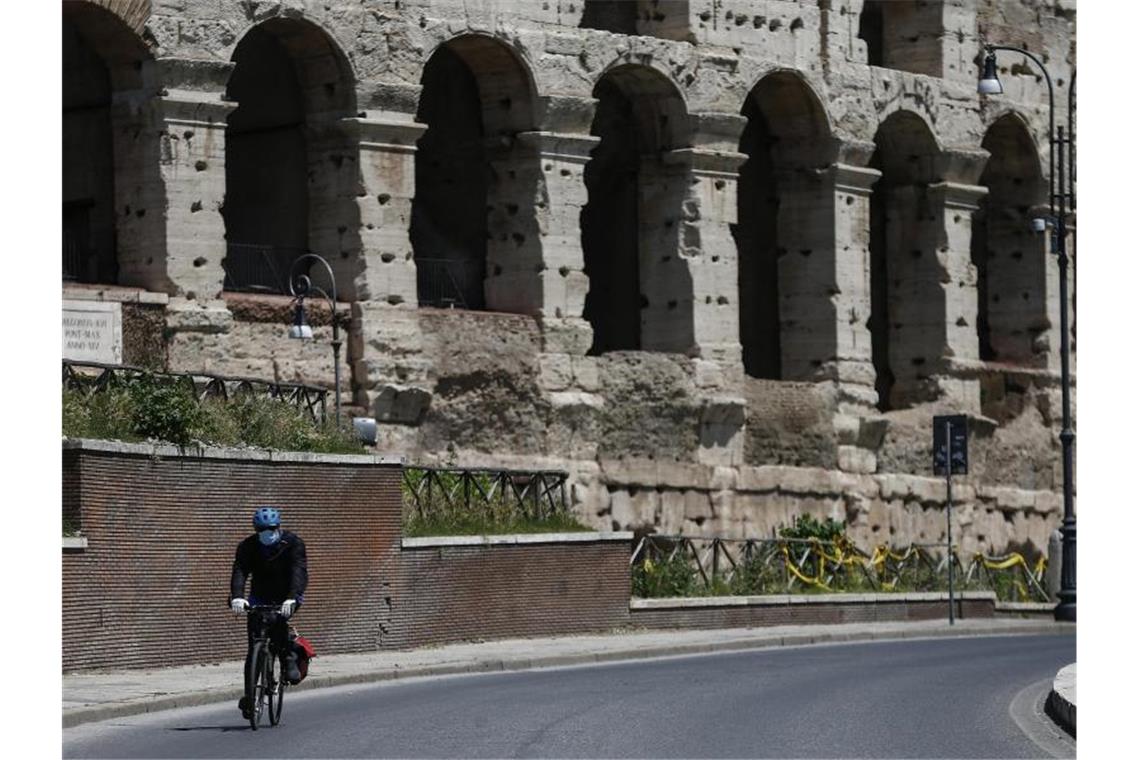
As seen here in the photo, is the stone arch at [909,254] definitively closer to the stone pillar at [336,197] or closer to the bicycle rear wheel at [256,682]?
the stone pillar at [336,197]

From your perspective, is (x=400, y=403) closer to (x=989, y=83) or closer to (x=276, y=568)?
(x=989, y=83)

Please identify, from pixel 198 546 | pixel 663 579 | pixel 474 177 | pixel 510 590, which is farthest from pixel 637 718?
pixel 474 177

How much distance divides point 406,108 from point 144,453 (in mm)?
13892

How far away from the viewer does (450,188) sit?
44875 millimetres

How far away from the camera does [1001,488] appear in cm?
5150

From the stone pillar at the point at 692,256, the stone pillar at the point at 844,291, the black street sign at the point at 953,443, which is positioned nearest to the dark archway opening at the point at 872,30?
the stone pillar at the point at 844,291

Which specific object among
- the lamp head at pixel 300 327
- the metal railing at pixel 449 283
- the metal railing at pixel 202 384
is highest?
the metal railing at pixel 449 283

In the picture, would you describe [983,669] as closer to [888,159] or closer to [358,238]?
[358,238]

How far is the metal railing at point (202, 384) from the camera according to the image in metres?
28.7

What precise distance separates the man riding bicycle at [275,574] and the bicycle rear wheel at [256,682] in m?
0.06

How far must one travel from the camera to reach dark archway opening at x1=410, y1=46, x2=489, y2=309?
43.9m

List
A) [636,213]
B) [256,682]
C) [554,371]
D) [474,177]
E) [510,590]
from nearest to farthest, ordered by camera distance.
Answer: [256,682], [510,590], [554,371], [474,177], [636,213]

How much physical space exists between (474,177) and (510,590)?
12.7 metres

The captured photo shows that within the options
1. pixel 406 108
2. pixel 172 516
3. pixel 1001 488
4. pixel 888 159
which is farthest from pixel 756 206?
pixel 172 516
